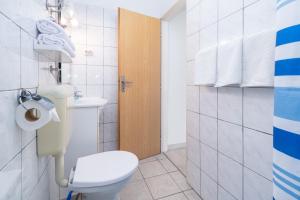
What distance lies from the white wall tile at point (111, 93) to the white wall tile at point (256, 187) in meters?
1.57

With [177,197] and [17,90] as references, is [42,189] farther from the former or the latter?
[177,197]

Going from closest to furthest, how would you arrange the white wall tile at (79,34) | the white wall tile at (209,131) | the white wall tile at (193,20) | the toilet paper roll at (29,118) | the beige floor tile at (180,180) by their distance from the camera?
the toilet paper roll at (29,118) < the white wall tile at (209,131) < the white wall tile at (193,20) < the beige floor tile at (180,180) < the white wall tile at (79,34)

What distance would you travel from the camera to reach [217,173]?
1.11 meters

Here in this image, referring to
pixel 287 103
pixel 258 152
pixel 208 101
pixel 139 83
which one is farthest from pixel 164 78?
pixel 287 103

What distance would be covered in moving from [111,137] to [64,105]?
1188mm

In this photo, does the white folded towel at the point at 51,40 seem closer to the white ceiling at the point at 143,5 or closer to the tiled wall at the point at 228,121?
the tiled wall at the point at 228,121

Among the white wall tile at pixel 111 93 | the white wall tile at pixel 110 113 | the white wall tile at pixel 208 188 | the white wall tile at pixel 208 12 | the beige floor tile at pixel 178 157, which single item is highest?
the white wall tile at pixel 208 12

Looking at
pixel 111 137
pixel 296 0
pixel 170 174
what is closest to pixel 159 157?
pixel 170 174

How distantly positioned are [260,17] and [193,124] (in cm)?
90

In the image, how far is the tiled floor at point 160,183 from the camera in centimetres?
137

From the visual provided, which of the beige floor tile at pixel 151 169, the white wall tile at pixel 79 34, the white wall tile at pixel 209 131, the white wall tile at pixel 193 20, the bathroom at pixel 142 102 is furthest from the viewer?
the white wall tile at pixel 79 34

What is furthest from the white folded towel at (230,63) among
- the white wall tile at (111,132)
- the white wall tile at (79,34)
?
the white wall tile at (79,34)

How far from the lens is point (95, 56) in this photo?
190 centimetres

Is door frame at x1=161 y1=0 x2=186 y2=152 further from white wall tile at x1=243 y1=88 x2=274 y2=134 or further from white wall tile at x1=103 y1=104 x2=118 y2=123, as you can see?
white wall tile at x1=243 y1=88 x2=274 y2=134
